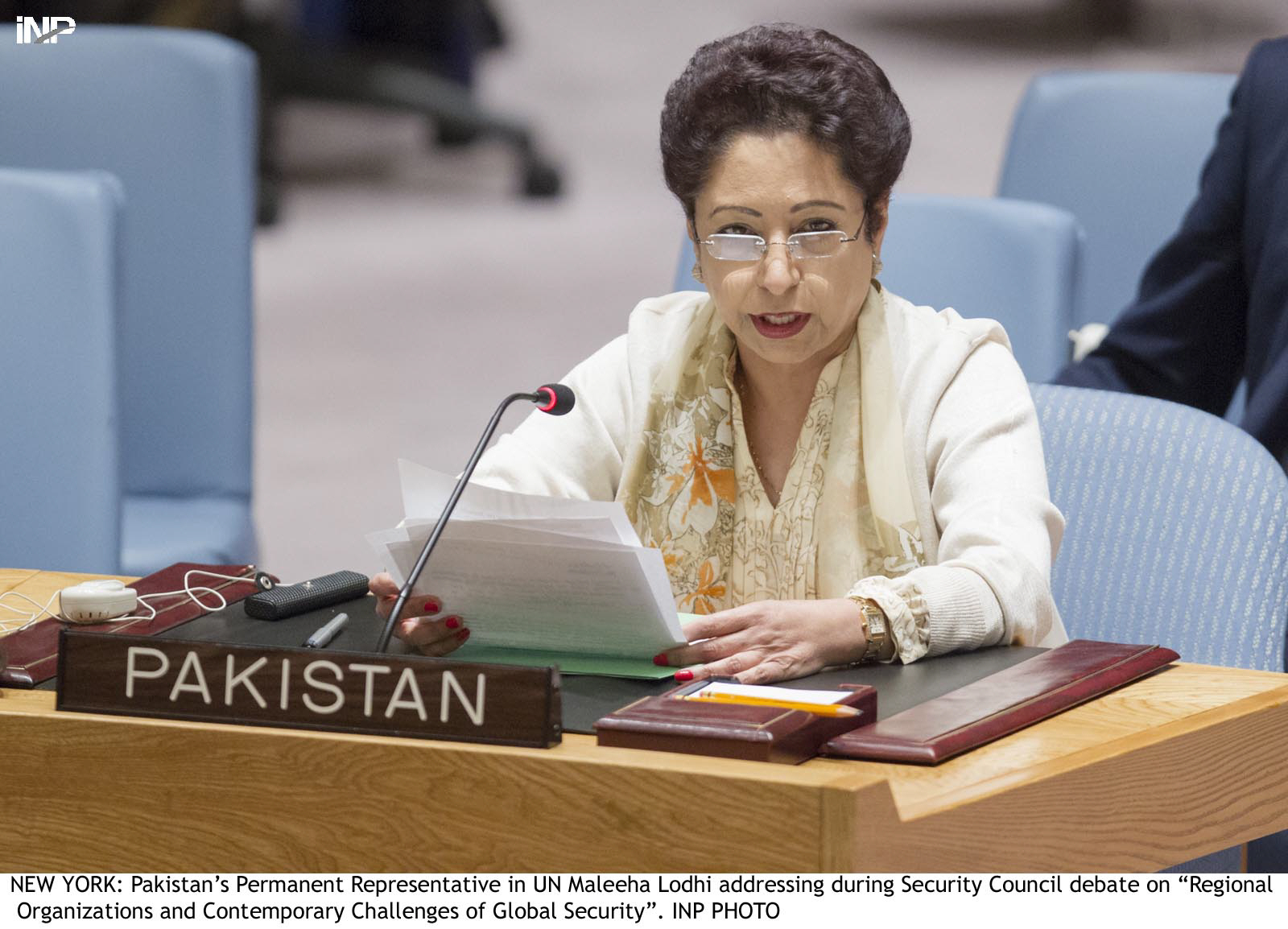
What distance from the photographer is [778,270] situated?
1910 millimetres

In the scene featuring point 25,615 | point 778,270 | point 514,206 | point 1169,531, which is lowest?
point 514,206

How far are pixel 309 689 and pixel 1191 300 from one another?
4.83 ft

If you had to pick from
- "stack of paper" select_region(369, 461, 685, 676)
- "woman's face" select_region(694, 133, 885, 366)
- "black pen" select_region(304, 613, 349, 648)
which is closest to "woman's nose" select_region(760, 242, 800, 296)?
"woman's face" select_region(694, 133, 885, 366)

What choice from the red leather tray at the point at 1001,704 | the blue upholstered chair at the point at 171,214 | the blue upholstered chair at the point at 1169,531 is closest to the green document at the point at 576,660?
the red leather tray at the point at 1001,704

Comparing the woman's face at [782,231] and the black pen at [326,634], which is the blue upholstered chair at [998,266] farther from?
the black pen at [326,634]

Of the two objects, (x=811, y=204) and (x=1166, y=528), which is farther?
(x=1166, y=528)

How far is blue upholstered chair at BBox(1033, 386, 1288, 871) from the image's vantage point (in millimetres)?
2025

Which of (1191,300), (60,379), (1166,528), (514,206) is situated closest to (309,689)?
(1166,528)

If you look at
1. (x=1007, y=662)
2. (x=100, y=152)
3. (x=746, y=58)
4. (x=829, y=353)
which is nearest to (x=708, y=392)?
(x=829, y=353)

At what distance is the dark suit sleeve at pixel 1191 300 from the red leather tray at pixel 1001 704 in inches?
32.4

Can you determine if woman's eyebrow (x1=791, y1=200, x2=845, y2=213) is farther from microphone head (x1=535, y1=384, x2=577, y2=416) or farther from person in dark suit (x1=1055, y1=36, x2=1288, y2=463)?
person in dark suit (x1=1055, y1=36, x2=1288, y2=463)

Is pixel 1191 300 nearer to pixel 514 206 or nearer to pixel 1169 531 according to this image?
pixel 1169 531
